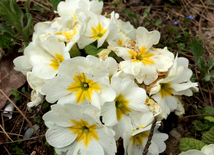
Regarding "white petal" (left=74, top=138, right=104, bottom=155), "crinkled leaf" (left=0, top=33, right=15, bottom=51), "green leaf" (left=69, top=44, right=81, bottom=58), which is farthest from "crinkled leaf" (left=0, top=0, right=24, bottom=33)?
"white petal" (left=74, top=138, right=104, bottom=155)

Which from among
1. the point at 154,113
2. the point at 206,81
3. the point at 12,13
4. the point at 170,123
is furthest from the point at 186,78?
the point at 12,13

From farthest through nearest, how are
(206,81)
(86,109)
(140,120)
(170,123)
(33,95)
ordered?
(206,81)
(170,123)
(33,95)
(140,120)
(86,109)

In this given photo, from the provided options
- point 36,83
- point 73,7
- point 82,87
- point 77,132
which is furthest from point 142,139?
point 73,7

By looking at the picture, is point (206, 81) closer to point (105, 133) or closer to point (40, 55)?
point (105, 133)

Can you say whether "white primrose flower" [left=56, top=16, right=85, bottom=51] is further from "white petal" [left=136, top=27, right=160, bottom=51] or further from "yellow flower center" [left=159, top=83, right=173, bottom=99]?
"yellow flower center" [left=159, top=83, right=173, bottom=99]

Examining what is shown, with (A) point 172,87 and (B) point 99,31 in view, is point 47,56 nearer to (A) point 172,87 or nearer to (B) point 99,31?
(B) point 99,31

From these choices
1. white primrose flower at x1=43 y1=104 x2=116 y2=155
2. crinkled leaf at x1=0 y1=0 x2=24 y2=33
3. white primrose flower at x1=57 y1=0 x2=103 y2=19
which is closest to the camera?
white primrose flower at x1=43 y1=104 x2=116 y2=155
